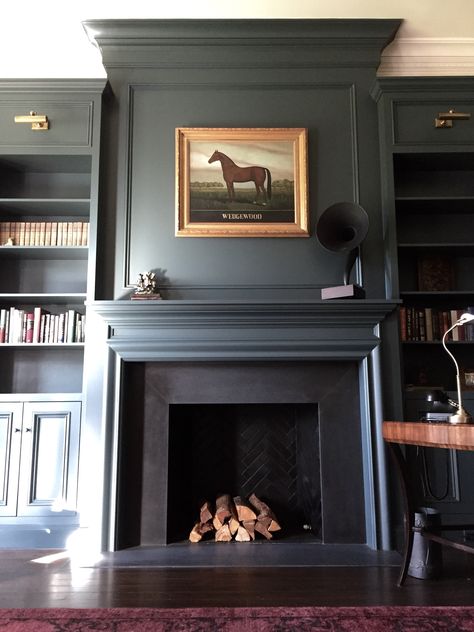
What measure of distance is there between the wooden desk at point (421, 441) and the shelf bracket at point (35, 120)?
103 inches

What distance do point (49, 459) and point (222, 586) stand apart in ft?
4.26

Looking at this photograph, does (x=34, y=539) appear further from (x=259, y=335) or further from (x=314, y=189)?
(x=314, y=189)

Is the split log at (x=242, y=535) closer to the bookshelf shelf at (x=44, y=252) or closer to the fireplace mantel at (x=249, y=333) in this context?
the fireplace mantel at (x=249, y=333)

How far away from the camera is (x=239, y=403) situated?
278 centimetres

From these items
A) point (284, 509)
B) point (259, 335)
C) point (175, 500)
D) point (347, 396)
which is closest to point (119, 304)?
point (259, 335)

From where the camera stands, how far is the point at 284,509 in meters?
3.11

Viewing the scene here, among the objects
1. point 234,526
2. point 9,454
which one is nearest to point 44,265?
point 9,454

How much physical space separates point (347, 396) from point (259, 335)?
0.62 meters

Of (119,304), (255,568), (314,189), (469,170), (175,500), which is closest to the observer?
(255,568)

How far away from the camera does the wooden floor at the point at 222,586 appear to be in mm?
1895

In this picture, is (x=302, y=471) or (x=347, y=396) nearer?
(x=347, y=396)

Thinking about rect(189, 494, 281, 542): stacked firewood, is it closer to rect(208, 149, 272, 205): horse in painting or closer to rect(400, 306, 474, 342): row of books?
rect(400, 306, 474, 342): row of books

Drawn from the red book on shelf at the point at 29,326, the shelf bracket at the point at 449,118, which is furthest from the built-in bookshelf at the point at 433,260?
the red book on shelf at the point at 29,326

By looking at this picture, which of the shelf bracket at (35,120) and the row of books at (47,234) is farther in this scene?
the row of books at (47,234)
